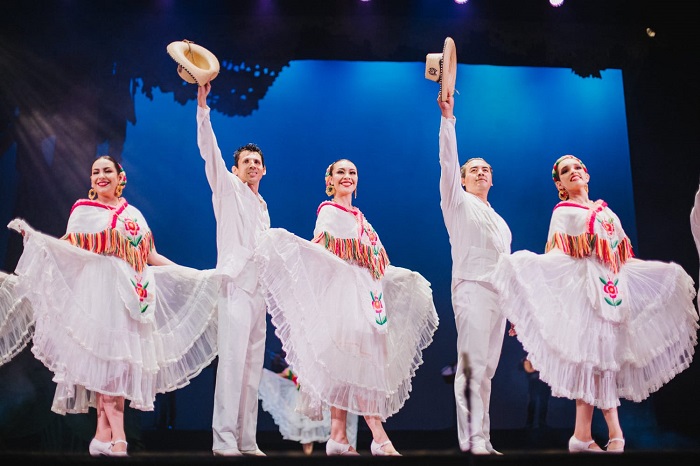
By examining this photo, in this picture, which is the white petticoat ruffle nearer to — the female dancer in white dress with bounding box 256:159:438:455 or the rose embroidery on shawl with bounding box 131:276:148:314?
the rose embroidery on shawl with bounding box 131:276:148:314

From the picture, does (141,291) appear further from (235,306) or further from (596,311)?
(596,311)

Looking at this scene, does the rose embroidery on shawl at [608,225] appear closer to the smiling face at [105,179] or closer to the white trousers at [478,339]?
the white trousers at [478,339]

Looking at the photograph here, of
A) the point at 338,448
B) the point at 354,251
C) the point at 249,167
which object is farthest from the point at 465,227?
the point at 338,448

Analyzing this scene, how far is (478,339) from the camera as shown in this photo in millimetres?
4199

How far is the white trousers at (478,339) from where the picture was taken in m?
4.12

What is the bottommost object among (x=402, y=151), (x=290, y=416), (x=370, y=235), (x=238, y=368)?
(x=290, y=416)

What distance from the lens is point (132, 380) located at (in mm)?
3855

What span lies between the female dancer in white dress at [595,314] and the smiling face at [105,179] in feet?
7.08

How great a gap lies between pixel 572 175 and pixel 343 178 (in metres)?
1.34

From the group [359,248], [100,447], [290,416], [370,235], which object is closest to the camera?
[100,447]

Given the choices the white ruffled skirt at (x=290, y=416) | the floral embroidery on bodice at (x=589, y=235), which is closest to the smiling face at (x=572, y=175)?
the floral embroidery on bodice at (x=589, y=235)

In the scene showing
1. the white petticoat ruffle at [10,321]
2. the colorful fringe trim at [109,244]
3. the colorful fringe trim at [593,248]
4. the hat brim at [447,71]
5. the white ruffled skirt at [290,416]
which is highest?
the hat brim at [447,71]

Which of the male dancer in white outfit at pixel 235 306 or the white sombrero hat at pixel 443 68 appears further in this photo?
the white sombrero hat at pixel 443 68

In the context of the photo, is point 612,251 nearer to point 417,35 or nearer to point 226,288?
point 226,288
